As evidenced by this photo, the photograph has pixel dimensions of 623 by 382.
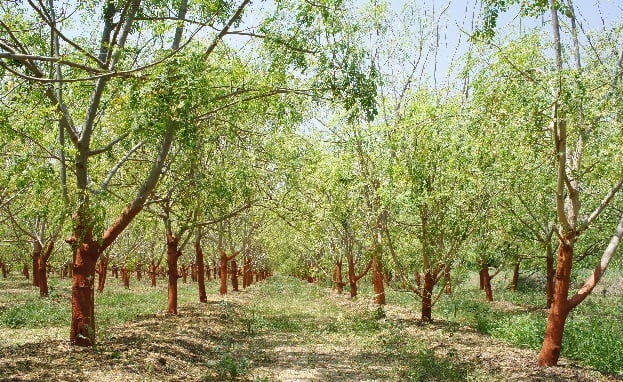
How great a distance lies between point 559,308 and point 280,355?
774cm

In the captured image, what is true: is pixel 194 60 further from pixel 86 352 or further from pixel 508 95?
pixel 86 352

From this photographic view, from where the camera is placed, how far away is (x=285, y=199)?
65.7 feet

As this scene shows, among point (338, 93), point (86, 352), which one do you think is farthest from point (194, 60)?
point (86, 352)

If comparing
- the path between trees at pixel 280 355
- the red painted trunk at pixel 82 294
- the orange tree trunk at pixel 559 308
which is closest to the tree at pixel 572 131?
the orange tree trunk at pixel 559 308

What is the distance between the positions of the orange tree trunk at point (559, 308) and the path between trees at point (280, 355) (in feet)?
1.40

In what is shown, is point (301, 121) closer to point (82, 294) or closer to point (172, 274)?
point (82, 294)

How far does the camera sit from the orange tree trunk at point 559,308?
1190cm

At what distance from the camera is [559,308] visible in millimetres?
11922

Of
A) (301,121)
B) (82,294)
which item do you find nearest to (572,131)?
(301,121)

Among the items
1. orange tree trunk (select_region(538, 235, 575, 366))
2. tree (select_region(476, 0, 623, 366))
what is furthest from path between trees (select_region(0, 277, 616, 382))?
tree (select_region(476, 0, 623, 366))

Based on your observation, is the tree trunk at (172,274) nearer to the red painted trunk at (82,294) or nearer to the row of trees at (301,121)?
the row of trees at (301,121)

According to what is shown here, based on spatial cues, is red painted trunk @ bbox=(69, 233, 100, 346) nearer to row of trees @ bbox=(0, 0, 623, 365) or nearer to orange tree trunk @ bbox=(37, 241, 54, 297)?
row of trees @ bbox=(0, 0, 623, 365)

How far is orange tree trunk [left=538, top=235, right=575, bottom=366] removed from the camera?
11898 mm

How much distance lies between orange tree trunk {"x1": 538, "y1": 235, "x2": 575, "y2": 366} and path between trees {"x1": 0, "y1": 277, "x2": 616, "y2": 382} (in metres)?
0.43
